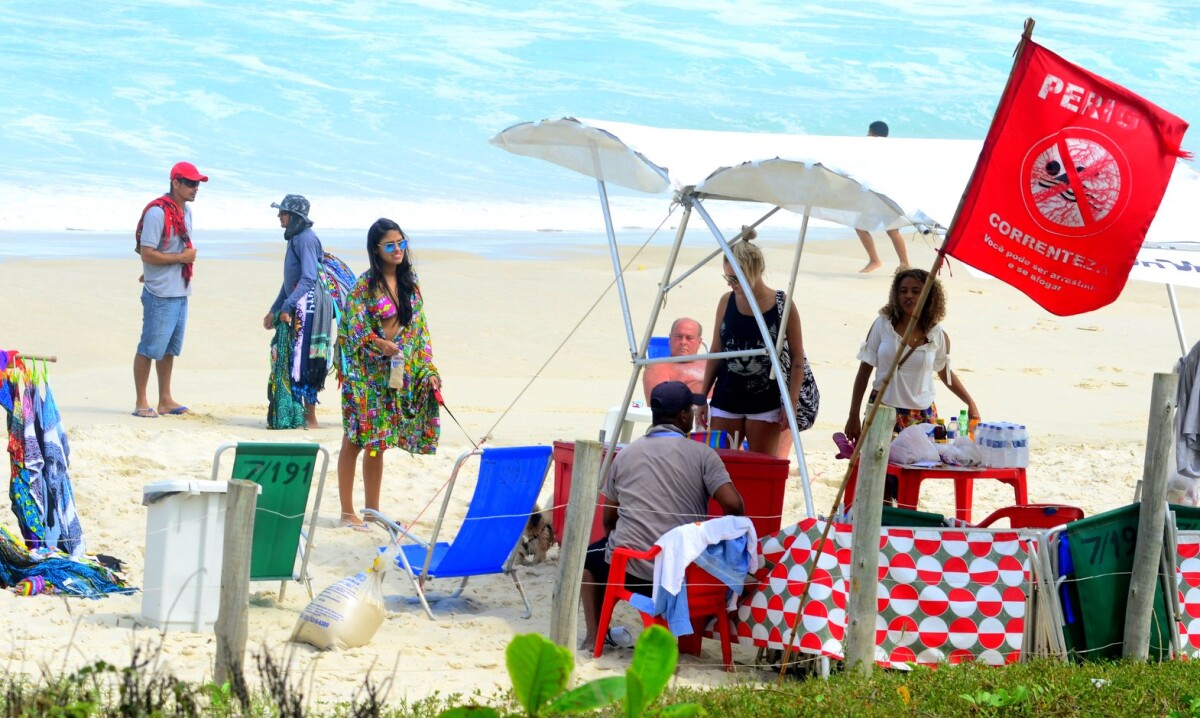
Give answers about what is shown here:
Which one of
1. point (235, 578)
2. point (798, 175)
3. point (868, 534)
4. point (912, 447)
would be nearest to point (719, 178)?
point (798, 175)

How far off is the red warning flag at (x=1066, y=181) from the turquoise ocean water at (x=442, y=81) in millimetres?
24388

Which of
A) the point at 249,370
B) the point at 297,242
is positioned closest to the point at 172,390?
the point at 249,370

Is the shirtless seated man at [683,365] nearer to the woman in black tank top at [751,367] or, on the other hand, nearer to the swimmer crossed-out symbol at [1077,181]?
the woman in black tank top at [751,367]

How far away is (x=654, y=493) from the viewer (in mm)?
5547

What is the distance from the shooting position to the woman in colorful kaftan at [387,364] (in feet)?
23.6

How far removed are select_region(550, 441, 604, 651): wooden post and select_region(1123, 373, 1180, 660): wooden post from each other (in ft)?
6.78

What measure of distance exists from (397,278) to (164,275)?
11.6 ft

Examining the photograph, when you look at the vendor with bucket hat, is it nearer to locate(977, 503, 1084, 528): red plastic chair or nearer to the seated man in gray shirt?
the seated man in gray shirt

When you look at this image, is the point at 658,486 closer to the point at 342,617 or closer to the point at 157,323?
the point at 342,617

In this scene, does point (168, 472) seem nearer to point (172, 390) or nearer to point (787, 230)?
point (172, 390)

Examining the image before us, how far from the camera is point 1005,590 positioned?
17.0 feet

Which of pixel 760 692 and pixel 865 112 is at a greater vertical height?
pixel 865 112

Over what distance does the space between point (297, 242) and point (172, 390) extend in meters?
2.87

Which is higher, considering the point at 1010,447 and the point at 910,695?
the point at 1010,447
